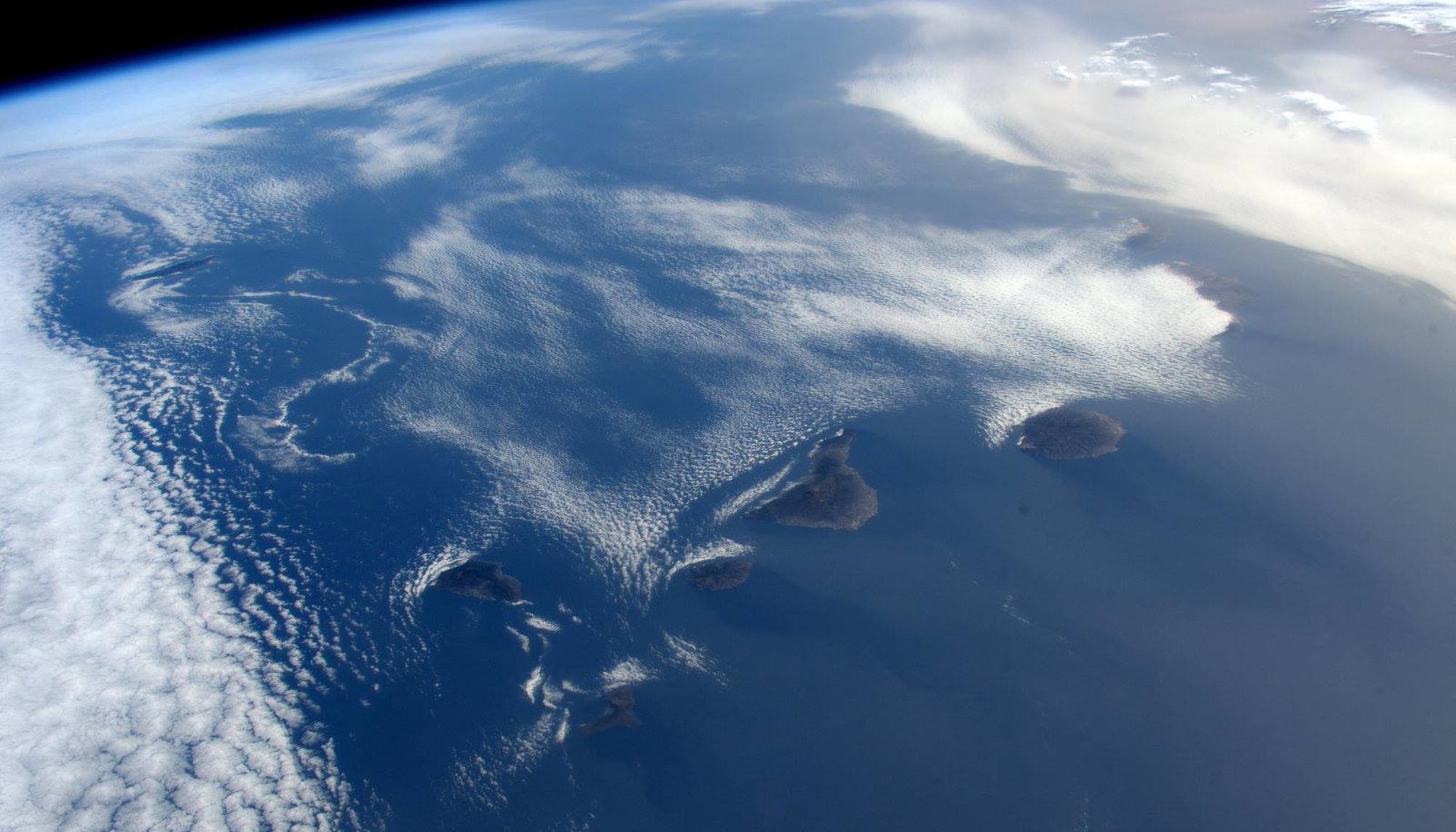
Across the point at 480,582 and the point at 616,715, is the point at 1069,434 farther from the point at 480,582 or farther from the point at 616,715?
the point at 480,582

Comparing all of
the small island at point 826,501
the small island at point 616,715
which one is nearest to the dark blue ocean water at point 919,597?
the small island at point 616,715

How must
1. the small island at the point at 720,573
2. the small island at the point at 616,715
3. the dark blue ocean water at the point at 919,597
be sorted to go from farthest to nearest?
1. the small island at the point at 720,573
2. the small island at the point at 616,715
3. the dark blue ocean water at the point at 919,597

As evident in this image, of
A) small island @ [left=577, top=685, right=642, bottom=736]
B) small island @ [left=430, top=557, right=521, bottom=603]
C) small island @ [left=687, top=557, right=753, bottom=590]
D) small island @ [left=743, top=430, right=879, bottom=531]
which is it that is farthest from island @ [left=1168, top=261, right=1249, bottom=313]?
small island @ [left=430, top=557, right=521, bottom=603]

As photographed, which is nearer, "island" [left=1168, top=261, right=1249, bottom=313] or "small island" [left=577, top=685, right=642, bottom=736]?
"small island" [left=577, top=685, right=642, bottom=736]

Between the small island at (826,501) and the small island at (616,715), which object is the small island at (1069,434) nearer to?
the small island at (826,501)

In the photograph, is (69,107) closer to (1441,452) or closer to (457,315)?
(457,315)

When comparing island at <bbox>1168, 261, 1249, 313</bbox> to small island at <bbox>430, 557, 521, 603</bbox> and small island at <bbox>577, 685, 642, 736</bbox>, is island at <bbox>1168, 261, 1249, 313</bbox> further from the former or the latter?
small island at <bbox>430, 557, 521, 603</bbox>
